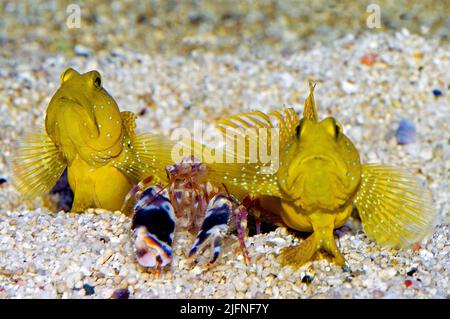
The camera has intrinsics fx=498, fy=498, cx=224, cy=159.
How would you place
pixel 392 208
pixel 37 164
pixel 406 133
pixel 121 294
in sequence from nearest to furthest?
pixel 121 294, pixel 392 208, pixel 37 164, pixel 406 133

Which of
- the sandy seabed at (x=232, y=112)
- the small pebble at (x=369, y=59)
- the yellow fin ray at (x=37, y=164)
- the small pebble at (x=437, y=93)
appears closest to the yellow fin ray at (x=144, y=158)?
the sandy seabed at (x=232, y=112)

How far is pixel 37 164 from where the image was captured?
3184 mm

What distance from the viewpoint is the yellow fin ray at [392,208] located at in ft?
8.59

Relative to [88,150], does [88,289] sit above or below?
below

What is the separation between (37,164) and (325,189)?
1877 millimetres

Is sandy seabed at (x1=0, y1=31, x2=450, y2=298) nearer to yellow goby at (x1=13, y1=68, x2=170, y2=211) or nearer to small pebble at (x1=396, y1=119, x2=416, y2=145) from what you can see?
small pebble at (x1=396, y1=119, x2=416, y2=145)

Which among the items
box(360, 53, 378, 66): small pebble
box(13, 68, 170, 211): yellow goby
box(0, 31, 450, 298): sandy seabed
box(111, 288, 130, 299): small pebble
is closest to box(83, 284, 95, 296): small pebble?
box(0, 31, 450, 298): sandy seabed

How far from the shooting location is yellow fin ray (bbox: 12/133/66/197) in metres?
3.15

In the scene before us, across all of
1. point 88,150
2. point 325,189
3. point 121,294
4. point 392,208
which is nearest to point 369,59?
point 392,208

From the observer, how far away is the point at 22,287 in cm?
238

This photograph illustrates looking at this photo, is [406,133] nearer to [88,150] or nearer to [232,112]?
[232,112]

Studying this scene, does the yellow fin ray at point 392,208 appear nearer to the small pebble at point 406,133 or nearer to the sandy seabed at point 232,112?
the sandy seabed at point 232,112

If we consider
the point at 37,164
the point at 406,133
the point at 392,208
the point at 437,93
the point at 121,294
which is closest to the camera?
the point at 121,294
